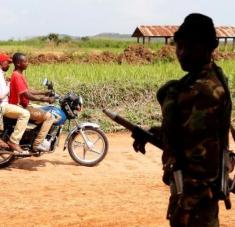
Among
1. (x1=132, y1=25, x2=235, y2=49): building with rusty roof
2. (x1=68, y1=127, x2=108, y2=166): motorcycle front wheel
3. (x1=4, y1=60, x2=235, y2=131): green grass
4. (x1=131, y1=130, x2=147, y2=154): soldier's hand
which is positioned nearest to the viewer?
(x1=131, y1=130, x2=147, y2=154): soldier's hand

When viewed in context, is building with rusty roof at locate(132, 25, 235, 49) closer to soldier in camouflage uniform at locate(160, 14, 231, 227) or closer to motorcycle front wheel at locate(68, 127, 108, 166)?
motorcycle front wheel at locate(68, 127, 108, 166)

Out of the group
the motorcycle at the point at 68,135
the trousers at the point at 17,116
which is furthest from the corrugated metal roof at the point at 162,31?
the trousers at the point at 17,116

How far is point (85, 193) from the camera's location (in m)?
6.74

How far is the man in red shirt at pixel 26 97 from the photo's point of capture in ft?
25.0

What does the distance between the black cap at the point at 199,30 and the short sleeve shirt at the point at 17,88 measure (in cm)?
497

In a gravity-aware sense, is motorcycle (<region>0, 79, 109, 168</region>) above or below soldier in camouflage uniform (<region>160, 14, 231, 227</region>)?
below

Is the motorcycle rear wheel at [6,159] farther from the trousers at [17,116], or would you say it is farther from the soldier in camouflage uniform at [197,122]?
the soldier in camouflage uniform at [197,122]

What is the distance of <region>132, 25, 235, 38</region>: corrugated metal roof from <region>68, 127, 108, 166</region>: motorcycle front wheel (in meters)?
36.2

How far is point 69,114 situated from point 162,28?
128 feet

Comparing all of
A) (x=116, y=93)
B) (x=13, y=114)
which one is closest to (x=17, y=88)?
(x=13, y=114)

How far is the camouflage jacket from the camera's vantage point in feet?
9.34

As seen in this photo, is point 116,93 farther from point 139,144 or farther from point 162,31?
point 162,31

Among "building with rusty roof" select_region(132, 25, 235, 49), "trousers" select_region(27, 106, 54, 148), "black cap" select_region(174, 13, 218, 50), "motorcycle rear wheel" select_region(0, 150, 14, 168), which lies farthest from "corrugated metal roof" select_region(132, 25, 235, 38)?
"black cap" select_region(174, 13, 218, 50)

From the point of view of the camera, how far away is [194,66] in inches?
115
